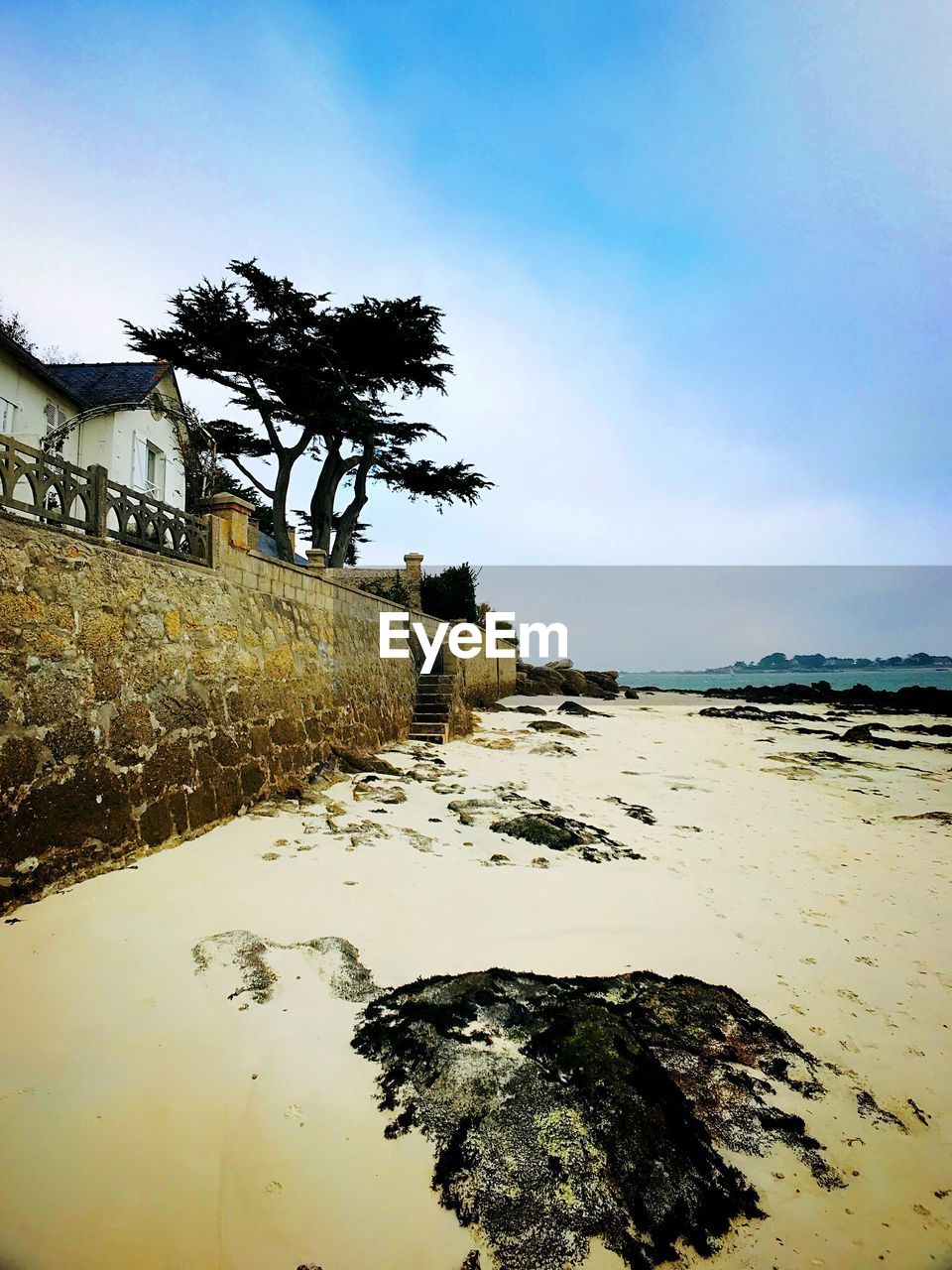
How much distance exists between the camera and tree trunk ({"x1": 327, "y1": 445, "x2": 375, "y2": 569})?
59.9 ft

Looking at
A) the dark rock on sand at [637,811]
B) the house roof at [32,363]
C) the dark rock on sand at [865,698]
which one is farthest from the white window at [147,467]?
the dark rock on sand at [865,698]

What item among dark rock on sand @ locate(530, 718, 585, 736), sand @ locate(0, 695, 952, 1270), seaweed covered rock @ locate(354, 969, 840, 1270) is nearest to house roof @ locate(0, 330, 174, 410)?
dark rock on sand @ locate(530, 718, 585, 736)

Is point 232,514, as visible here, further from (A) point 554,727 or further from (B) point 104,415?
(B) point 104,415

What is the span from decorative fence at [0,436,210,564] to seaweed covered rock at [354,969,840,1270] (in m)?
4.21

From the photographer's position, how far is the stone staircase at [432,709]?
1114 centimetres

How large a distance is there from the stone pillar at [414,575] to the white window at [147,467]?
323 inches

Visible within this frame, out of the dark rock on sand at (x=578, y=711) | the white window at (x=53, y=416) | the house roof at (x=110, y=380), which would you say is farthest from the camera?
the dark rock on sand at (x=578, y=711)

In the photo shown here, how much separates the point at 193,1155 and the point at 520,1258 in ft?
4.07

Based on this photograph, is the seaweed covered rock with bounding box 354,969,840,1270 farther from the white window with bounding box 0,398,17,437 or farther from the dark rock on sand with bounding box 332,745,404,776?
the white window with bounding box 0,398,17,437

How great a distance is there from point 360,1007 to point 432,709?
9.10 meters

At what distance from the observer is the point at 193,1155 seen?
2.05m

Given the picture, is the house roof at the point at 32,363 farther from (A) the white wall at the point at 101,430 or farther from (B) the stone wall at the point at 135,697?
(B) the stone wall at the point at 135,697

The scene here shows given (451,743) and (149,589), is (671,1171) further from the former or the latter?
(451,743)

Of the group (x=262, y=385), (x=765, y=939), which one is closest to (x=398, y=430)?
(x=262, y=385)
